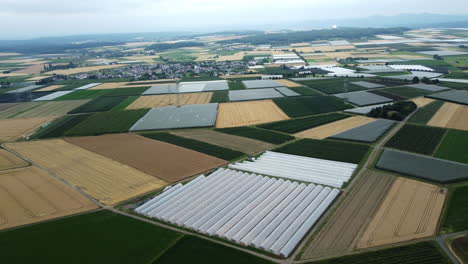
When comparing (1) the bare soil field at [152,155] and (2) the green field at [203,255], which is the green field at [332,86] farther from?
(2) the green field at [203,255]

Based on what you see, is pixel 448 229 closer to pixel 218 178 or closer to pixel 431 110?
pixel 218 178

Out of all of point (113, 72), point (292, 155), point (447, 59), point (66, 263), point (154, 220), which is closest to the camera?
point (66, 263)

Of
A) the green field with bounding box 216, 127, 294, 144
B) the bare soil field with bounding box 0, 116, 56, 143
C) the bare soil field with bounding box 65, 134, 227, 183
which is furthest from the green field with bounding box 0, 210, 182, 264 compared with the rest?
the bare soil field with bounding box 0, 116, 56, 143

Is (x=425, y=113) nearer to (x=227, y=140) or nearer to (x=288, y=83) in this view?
(x=227, y=140)

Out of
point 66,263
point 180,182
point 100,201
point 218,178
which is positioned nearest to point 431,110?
point 218,178

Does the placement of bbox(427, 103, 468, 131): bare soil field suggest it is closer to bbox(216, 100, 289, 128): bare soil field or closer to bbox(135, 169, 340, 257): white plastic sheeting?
bbox(216, 100, 289, 128): bare soil field

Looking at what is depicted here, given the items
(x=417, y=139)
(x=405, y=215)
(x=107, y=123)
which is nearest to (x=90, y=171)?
(x=107, y=123)

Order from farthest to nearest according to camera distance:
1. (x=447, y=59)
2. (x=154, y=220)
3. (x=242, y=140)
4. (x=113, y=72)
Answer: (x=113, y=72) < (x=447, y=59) < (x=242, y=140) < (x=154, y=220)
